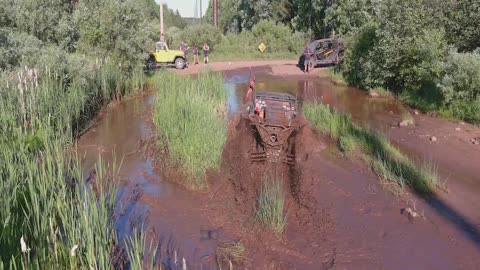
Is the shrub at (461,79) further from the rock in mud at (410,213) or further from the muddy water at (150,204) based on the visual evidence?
the muddy water at (150,204)

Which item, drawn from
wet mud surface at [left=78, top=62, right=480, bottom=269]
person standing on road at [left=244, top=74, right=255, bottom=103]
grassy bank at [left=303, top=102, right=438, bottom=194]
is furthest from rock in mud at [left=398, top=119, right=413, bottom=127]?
person standing on road at [left=244, top=74, right=255, bottom=103]

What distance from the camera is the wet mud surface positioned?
6.20 metres

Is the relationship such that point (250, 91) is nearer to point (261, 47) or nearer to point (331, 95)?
point (331, 95)

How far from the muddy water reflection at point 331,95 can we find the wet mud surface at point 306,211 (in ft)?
11.1

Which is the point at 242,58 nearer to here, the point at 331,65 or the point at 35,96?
the point at 331,65

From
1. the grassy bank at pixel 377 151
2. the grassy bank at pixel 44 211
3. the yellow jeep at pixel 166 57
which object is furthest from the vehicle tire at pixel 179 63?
the grassy bank at pixel 44 211

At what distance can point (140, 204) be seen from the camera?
7707 millimetres

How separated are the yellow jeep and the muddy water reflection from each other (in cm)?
347

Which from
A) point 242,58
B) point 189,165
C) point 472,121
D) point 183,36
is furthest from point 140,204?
point 183,36

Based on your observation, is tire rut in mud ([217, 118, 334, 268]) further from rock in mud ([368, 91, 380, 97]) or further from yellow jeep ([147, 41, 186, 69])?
yellow jeep ([147, 41, 186, 69])

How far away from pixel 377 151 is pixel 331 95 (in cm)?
914

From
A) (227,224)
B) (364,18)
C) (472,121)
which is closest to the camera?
(227,224)

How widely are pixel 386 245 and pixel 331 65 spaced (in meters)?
21.4

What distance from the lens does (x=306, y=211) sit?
7.46m
